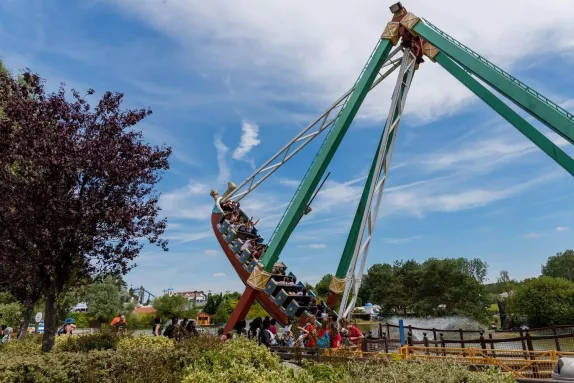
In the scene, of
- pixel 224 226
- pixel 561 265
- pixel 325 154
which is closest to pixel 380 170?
Result: pixel 325 154

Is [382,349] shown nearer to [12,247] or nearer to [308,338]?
[308,338]

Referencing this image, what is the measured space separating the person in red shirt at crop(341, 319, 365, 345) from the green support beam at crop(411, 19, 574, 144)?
752 centimetres

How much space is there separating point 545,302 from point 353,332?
29.4m

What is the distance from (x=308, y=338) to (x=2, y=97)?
10814mm

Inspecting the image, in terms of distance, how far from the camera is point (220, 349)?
8570mm

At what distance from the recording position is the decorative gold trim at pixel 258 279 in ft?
48.2

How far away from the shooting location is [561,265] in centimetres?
9525

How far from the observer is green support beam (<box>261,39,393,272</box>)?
15.1 m

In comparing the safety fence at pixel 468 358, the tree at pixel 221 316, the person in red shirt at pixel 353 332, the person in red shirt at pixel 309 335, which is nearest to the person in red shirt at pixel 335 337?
the person in red shirt at pixel 353 332

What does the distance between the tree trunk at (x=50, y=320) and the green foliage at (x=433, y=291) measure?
130 ft

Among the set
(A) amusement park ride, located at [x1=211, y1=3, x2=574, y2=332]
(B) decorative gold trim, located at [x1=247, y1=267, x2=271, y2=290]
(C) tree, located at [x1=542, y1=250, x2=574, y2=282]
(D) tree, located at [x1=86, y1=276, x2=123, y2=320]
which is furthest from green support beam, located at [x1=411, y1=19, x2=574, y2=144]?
(C) tree, located at [x1=542, y1=250, x2=574, y2=282]

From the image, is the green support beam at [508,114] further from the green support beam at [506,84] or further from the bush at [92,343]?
the bush at [92,343]

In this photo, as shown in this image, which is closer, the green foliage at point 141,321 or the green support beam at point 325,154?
the green support beam at point 325,154

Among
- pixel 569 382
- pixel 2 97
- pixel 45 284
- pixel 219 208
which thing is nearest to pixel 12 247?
pixel 45 284
